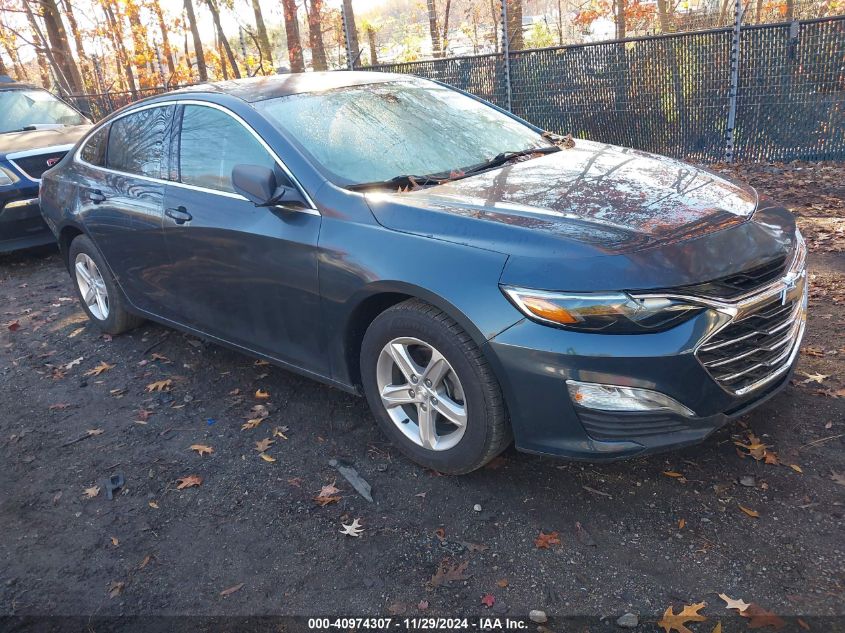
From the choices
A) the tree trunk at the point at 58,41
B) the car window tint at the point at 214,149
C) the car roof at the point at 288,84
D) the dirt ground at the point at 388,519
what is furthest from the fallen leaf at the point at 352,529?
the tree trunk at the point at 58,41

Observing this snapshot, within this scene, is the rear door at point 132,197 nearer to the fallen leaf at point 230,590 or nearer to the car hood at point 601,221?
the car hood at point 601,221

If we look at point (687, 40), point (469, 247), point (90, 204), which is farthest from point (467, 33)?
point (469, 247)

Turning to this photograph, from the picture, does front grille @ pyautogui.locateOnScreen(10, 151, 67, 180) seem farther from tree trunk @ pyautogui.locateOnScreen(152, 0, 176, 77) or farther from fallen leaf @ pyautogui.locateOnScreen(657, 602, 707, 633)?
tree trunk @ pyautogui.locateOnScreen(152, 0, 176, 77)

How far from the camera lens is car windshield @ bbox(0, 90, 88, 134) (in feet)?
29.3

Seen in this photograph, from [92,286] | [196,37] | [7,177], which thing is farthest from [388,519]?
[196,37]

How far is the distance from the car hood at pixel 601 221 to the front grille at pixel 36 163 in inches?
240

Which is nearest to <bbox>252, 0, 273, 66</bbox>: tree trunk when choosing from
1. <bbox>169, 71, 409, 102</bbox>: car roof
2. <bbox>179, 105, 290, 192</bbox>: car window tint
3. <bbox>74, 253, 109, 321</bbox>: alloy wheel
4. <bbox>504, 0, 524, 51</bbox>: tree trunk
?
<bbox>504, 0, 524, 51</bbox>: tree trunk

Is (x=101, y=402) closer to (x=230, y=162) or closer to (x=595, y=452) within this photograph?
(x=230, y=162)

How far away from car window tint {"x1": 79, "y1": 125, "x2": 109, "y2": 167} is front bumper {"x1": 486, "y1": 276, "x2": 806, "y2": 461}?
3696 mm

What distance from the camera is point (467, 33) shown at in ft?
62.2

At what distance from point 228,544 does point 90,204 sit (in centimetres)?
306

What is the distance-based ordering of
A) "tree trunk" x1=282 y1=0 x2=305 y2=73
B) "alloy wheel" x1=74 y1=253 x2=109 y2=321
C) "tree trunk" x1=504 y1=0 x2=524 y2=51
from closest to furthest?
"alloy wheel" x1=74 y1=253 x2=109 y2=321
"tree trunk" x1=504 y1=0 x2=524 y2=51
"tree trunk" x1=282 y1=0 x2=305 y2=73

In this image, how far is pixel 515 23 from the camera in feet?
46.9

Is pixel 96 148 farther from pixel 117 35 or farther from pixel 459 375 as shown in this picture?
pixel 117 35
